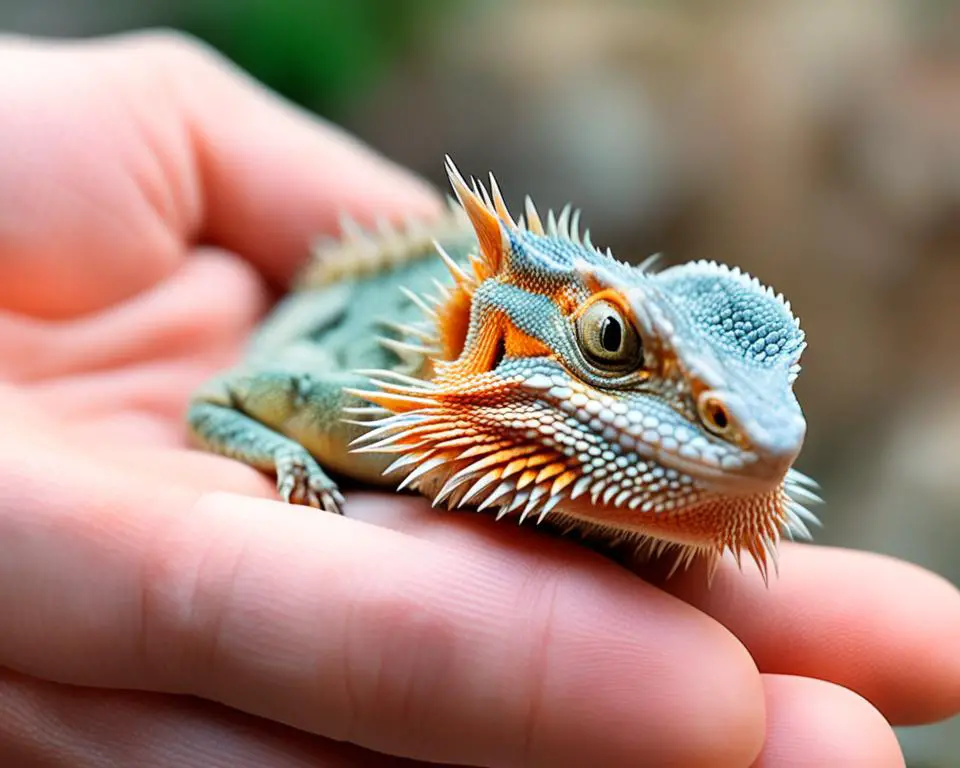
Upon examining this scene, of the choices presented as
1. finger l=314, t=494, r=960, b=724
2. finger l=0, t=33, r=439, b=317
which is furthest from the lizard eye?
finger l=0, t=33, r=439, b=317

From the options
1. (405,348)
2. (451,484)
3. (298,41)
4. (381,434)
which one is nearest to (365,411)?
(381,434)

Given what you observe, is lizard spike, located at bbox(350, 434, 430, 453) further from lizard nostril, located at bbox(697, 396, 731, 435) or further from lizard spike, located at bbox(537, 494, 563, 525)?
lizard nostril, located at bbox(697, 396, 731, 435)

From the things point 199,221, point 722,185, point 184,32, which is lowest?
point 199,221

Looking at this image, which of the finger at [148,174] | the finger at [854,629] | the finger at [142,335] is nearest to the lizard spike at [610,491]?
the finger at [854,629]

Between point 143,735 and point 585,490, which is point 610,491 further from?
point 143,735

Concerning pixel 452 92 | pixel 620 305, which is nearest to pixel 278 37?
pixel 452 92

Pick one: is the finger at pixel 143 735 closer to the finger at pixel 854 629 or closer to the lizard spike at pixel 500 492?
the lizard spike at pixel 500 492

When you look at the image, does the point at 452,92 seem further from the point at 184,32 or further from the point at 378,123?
the point at 184,32
